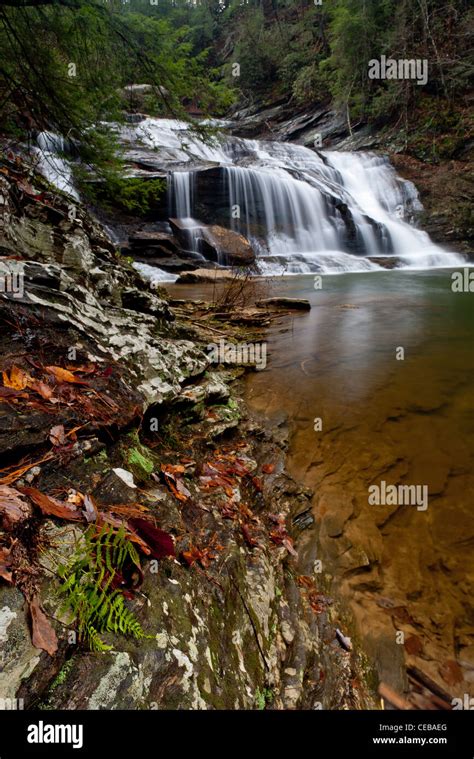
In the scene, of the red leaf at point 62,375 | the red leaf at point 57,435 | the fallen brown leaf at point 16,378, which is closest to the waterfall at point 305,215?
the red leaf at point 62,375

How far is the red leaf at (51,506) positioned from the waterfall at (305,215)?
52.0ft

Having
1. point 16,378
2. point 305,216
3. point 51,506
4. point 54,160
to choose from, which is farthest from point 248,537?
point 305,216

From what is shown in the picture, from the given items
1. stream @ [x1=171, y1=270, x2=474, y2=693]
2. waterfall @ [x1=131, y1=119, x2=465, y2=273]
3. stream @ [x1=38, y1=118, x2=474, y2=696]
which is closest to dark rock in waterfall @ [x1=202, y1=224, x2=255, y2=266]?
waterfall @ [x1=131, y1=119, x2=465, y2=273]

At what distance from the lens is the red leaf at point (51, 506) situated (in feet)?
4.03

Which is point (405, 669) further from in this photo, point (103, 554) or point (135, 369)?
point (135, 369)

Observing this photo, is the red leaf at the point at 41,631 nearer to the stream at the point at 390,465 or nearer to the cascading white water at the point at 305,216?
the stream at the point at 390,465

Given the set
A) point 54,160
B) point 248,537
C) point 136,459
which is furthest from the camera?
point 54,160

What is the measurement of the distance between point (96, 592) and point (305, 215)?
20583 mm

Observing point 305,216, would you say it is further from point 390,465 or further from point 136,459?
point 136,459

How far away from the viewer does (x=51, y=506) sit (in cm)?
125

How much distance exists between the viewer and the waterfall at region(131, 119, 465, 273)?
57.3 feet

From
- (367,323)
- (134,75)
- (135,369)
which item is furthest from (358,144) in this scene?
(135,369)

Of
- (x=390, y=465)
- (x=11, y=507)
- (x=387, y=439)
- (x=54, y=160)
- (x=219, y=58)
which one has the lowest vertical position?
(x=390, y=465)

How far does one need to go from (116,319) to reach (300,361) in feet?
Result: 11.0
